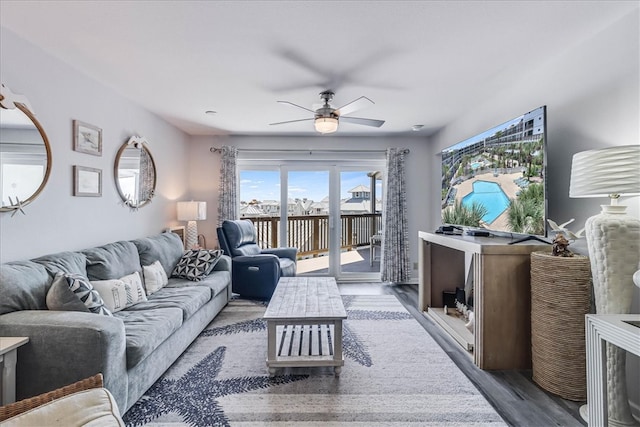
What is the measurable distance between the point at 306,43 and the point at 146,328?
221cm

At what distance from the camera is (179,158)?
4633 mm

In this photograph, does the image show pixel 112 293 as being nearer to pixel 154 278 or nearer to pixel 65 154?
pixel 154 278

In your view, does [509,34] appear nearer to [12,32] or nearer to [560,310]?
[560,310]

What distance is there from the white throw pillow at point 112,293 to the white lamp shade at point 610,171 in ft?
10.4

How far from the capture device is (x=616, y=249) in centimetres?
169

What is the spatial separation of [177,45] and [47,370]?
85.2 inches

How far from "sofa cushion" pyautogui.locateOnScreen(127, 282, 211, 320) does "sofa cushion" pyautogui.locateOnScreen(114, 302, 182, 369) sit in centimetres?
7

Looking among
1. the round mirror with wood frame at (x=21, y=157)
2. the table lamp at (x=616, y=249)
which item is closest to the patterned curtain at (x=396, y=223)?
the table lamp at (x=616, y=249)

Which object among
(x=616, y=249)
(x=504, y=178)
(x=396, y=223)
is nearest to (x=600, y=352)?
(x=616, y=249)

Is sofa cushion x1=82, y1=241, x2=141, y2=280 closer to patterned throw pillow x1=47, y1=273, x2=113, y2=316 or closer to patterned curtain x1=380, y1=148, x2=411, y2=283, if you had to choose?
patterned throw pillow x1=47, y1=273, x2=113, y2=316

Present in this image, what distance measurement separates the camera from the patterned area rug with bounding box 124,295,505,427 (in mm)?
1795

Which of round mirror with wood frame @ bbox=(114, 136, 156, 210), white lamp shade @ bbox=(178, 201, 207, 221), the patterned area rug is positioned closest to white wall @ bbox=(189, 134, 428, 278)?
→ white lamp shade @ bbox=(178, 201, 207, 221)

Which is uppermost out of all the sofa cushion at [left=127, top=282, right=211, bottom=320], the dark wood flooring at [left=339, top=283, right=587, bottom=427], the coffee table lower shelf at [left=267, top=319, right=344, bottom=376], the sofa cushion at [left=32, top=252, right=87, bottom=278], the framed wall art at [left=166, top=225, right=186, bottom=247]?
the framed wall art at [left=166, top=225, right=186, bottom=247]

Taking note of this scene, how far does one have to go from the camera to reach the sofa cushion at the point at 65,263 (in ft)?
6.90
